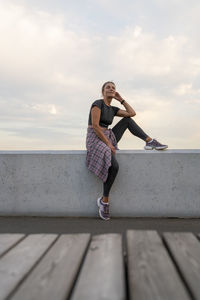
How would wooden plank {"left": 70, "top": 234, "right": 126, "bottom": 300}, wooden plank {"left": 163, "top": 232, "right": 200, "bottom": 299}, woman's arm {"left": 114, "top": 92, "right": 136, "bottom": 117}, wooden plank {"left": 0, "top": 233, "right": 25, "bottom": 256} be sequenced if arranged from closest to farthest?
wooden plank {"left": 70, "top": 234, "right": 126, "bottom": 300}, wooden plank {"left": 163, "top": 232, "right": 200, "bottom": 299}, wooden plank {"left": 0, "top": 233, "right": 25, "bottom": 256}, woman's arm {"left": 114, "top": 92, "right": 136, "bottom": 117}

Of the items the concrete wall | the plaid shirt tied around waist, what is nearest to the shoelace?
the concrete wall

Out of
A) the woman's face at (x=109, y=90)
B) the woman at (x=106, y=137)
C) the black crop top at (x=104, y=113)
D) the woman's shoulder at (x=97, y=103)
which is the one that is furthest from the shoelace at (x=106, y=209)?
the woman's face at (x=109, y=90)

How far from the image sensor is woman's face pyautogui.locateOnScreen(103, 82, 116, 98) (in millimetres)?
4344

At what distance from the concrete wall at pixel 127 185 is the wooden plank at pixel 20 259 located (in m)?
2.86

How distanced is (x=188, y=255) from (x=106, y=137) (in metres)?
3.05

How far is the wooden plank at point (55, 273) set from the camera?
33.2 inches

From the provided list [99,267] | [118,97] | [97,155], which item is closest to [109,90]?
[118,97]

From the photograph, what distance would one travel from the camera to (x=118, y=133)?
175 inches

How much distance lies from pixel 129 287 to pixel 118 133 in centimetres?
364

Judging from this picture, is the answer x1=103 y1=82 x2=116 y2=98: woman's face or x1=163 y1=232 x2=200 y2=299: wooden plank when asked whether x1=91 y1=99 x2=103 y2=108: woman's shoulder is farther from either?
x1=163 y1=232 x2=200 y2=299: wooden plank

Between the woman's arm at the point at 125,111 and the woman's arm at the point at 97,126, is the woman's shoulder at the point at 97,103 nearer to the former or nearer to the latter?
the woman's arm at the point at 97,126

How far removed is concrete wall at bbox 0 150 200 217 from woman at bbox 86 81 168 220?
0.21 m

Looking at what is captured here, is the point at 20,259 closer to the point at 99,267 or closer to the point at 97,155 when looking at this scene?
the point at 99,267

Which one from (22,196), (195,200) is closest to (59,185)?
(22,196)
